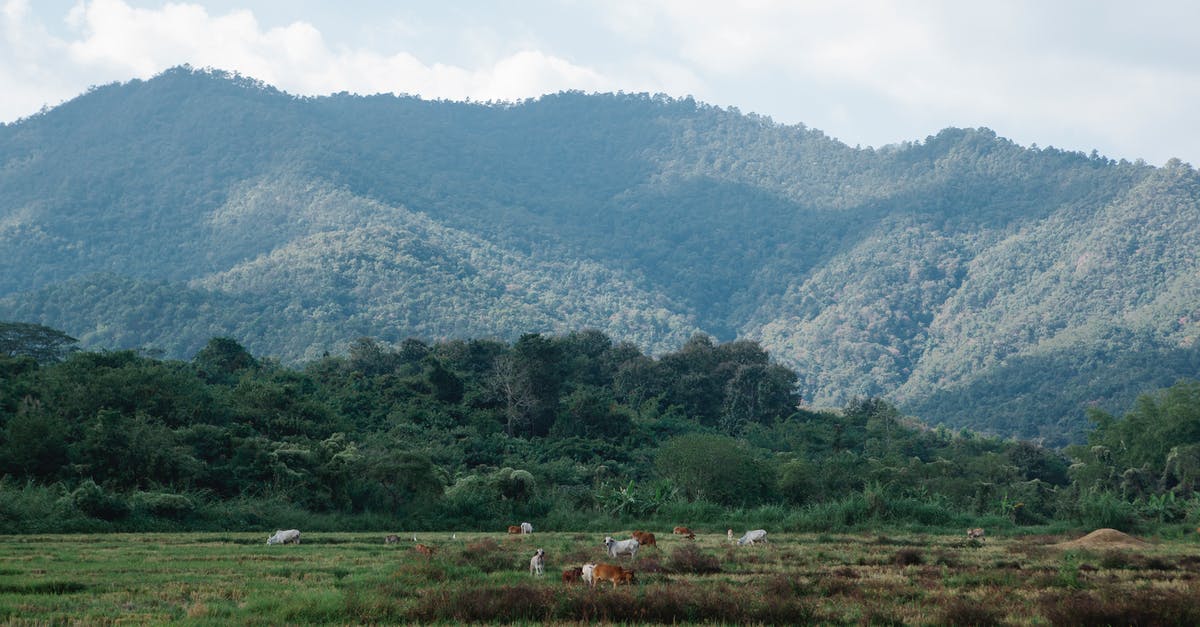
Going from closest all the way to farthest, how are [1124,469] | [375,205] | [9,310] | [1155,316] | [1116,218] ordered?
1. [1124,469]
2. [9,310]
3. [1155,316]
4. [1116,218]
5. [375,205]

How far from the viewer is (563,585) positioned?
16.0 m

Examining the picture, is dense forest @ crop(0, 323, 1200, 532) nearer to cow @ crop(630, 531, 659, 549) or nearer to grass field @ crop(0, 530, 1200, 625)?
grass field @ crop(0, 530, 1200, 625)

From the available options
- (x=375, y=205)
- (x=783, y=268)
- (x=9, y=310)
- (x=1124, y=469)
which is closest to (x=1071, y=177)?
(x=783, y=268)

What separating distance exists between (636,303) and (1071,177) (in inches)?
3228

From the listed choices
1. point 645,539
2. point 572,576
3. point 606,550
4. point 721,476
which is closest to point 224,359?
point 721,476

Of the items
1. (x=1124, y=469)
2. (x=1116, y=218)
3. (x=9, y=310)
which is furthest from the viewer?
(x=1116, y=218)

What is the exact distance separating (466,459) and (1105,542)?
27.9 m

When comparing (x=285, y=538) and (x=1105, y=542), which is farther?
(x=1105, y=542)

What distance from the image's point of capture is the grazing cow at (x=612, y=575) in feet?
53.9

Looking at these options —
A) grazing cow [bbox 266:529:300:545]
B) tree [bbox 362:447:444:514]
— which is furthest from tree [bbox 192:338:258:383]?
grazing cow [bbox 266:529:300:545]

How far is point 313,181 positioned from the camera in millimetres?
170375

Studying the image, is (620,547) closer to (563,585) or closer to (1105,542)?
(563,585)

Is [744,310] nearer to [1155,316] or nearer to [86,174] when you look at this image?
[1155,316]

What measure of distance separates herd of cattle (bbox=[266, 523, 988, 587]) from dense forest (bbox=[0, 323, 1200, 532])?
4.43 metres
